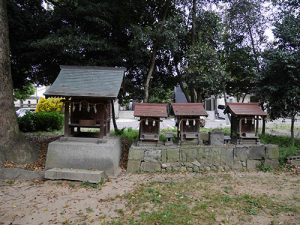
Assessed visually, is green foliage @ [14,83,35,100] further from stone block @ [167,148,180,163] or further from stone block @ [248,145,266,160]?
stone block @ [248,145,266,160]

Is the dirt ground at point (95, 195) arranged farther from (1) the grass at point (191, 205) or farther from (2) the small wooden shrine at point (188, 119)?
(2) the small wooden shrine at point (188, 119)

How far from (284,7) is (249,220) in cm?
959

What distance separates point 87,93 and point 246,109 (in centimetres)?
500

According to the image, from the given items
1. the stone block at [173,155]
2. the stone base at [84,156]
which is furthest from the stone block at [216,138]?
the stone base at [84,156]

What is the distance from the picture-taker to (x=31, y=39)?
10.5 m

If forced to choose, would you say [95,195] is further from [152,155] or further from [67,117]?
[67,117]

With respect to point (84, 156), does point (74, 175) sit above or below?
below

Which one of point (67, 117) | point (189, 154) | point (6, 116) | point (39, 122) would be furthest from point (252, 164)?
point (39, 122)

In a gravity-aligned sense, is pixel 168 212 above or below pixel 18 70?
below

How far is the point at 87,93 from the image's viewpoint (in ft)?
26.5

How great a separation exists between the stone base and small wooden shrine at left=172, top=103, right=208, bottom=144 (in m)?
2.16

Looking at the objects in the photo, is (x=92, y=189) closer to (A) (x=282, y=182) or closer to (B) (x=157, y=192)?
(B) (x=157, y=192)

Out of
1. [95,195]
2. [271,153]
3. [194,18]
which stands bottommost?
[95,195]

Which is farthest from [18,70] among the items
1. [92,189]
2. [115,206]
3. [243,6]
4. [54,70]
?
[243,6]
